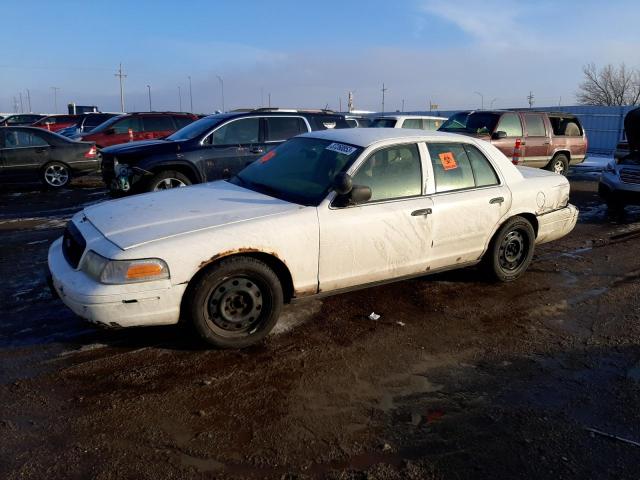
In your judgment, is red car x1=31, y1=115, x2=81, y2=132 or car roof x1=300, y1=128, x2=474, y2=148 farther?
red car x1=31, y1=115, x2=81, y2=132

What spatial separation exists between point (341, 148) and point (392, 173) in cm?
50

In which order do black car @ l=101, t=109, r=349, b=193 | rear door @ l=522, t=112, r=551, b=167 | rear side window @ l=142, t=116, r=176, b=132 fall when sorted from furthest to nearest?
rear side window @ l=142, t=116, r=176, b=132, rear door @ l=522, t=112, r=551, b=167, black car @ l=101, t=109, r=349, b=193

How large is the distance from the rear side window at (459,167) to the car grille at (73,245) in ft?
9.81

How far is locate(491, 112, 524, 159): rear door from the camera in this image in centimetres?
1256

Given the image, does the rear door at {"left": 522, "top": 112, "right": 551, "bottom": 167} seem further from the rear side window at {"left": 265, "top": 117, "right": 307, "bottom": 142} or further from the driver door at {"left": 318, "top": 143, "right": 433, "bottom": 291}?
the driver door at {"left": 318, "top": 143, "right": 433, "bottom": 291}

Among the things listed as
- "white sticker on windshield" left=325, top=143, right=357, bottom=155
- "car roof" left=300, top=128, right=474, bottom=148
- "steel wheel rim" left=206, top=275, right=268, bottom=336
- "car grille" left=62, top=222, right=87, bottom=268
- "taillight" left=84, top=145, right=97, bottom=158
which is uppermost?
"car roof" left=300, top=128, right=474, bottom=148

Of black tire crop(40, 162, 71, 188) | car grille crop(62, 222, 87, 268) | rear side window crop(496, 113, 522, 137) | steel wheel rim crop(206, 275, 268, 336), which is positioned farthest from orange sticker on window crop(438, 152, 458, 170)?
black tire crop(40, 162, 71, 188)

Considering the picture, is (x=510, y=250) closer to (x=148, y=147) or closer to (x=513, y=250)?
(x=513, y=250)

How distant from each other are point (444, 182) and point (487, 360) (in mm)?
1707

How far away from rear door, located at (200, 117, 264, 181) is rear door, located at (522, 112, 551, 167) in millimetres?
7294

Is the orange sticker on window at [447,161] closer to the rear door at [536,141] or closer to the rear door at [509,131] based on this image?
the rear door at [509,131]

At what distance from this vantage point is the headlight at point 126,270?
3473mm

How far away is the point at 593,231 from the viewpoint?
8.12 m

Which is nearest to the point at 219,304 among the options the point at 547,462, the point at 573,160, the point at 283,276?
the point at 283,276
